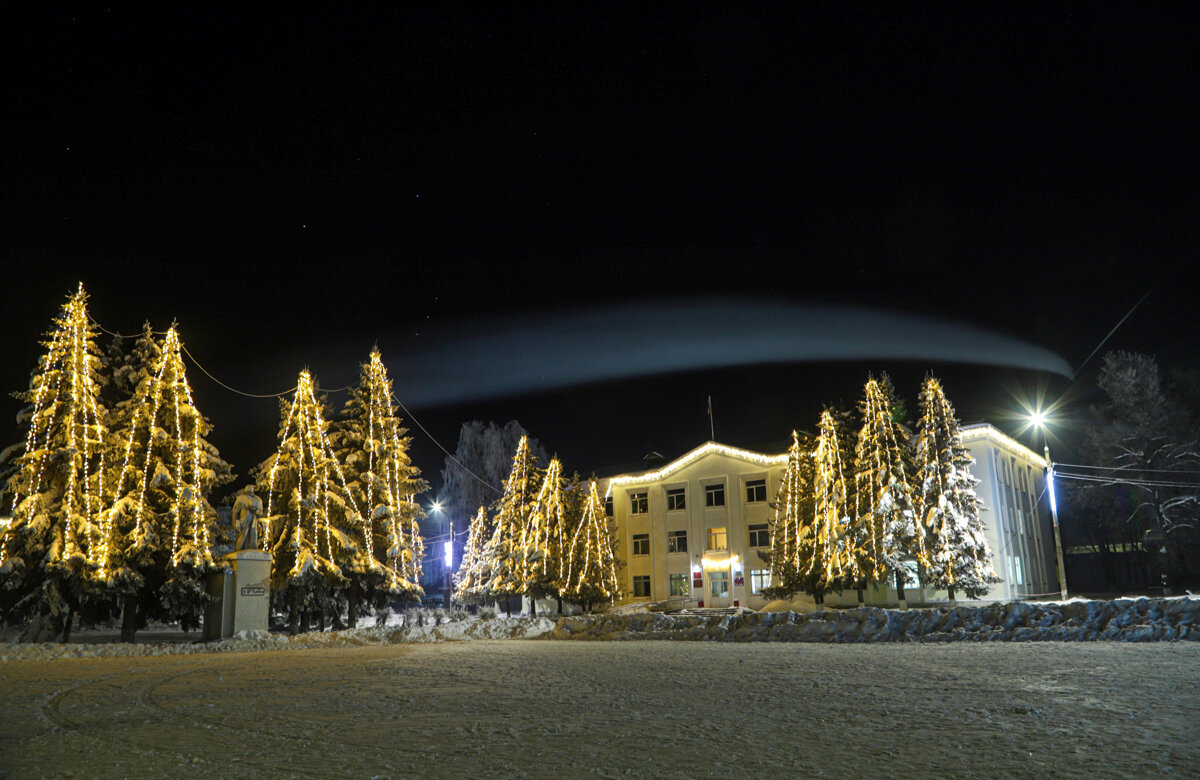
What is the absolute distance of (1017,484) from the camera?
4878 cm

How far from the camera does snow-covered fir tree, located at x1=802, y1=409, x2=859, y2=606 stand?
3588 cm

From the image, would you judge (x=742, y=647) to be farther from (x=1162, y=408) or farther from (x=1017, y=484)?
(x=1162, y=408)

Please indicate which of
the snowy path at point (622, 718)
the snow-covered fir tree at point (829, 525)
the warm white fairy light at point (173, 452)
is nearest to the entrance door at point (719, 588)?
the snow-covered fir tree at point (829, 525)

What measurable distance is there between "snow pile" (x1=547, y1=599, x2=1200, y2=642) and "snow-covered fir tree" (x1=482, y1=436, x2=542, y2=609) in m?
21.6

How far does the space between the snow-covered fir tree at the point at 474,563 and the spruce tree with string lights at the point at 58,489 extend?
29.0 m

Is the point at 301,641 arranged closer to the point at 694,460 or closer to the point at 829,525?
the point at 829,525

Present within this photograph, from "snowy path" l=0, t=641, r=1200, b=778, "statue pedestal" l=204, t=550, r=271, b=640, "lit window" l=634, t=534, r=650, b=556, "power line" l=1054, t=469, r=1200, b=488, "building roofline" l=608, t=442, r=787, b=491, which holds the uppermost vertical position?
"building roofline" l=608, t=442, r=787, b=491

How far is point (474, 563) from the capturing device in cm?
5556

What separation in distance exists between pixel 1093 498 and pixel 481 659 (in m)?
47.6

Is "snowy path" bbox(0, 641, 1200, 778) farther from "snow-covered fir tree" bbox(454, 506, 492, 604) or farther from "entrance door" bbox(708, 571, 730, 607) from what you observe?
"snow-covered fir tree" bbox(454, 506, 492, 604)

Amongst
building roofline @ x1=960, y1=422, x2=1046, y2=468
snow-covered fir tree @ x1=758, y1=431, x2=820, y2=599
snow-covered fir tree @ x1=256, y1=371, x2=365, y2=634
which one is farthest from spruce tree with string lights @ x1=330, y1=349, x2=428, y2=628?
building roofline @ x1=960, y1=422, x2=1046, y2=468

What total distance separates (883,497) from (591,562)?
15633 millimetres

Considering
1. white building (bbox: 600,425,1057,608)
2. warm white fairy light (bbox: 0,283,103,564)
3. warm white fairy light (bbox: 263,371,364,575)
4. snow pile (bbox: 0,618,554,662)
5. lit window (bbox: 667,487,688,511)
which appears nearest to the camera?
snow pile (bbox: 0,618,554,662)

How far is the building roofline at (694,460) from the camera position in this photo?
4847 centimetres
